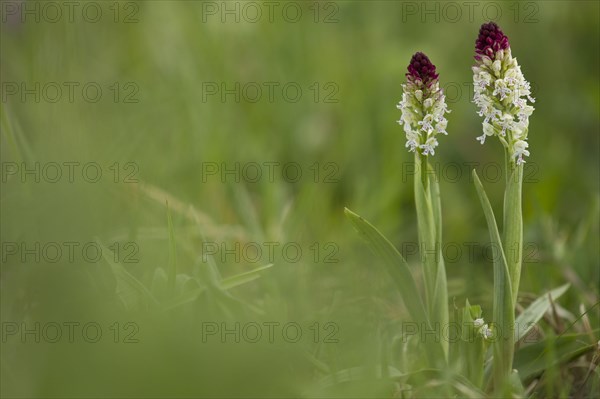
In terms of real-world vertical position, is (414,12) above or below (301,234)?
above

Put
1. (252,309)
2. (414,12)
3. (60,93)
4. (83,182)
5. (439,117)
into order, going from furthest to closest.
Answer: (414,12), (60,93), (252,309), (439,117), (83,182)

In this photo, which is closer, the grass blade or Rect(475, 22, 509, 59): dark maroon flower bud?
Rect(475, 22, 509, 59): dark maroon flower bud

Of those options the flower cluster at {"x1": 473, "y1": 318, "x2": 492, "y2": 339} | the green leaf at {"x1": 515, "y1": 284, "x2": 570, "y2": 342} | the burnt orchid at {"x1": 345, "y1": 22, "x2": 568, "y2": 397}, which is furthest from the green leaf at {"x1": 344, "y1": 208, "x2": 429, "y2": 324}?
the green leaf at {"x1": 515, "y1": 284, "x2": 570, "y2": 342}

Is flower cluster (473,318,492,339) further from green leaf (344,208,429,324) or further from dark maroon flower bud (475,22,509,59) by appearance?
dark maroon flower bud (475,22,509,59)

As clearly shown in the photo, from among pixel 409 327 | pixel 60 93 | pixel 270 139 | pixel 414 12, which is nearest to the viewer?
pixel 409 327

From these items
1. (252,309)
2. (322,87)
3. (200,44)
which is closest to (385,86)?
(322,87)

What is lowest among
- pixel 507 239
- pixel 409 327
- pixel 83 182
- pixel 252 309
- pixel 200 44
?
pixel 409 327

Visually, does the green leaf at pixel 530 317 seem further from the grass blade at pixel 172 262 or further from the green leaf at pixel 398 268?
the grass blade at pixel 172 262

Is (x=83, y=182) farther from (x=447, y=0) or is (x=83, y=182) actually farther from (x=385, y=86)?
(x=447, y=0)
